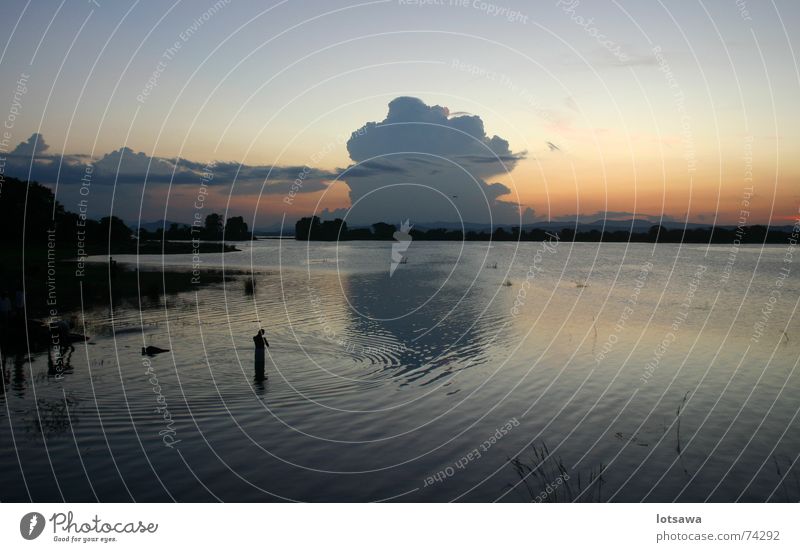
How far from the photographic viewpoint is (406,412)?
68.3 ft

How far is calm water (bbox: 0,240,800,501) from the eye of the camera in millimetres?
14680

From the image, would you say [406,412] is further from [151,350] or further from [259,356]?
[151,350]

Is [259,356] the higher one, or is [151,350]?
[259,356]

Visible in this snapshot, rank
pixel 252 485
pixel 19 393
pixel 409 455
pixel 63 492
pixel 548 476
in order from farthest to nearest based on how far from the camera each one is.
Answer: pixel 19 393 < pixel 409 455 < pixel 548 476 < pixel 252 485 < pixel 63 492

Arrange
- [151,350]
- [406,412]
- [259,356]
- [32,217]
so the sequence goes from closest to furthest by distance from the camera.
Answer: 1. [406,412]
2. [259,356]
3. [151,350]
4. [32,217]

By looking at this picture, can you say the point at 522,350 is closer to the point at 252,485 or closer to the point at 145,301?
the point at 252,485

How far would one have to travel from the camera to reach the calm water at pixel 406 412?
14680 millimetres

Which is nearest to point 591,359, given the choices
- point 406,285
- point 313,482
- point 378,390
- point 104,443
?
point 378,390

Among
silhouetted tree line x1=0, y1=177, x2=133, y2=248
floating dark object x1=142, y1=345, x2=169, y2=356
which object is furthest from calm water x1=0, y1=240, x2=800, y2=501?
silhouetted tree line x1=0, y1=177, x2=133, y2=248

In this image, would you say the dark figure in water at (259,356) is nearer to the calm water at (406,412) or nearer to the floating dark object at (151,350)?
the calm water at (406,412)

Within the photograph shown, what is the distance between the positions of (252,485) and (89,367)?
1498cm

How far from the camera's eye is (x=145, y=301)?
5078 cm

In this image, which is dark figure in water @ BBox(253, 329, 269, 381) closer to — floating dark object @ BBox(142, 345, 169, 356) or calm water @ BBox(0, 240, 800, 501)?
calm water @ BBox(0, 240, 800, 501)

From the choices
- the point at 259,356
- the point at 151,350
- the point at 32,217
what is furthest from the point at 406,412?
the point at 32,217
